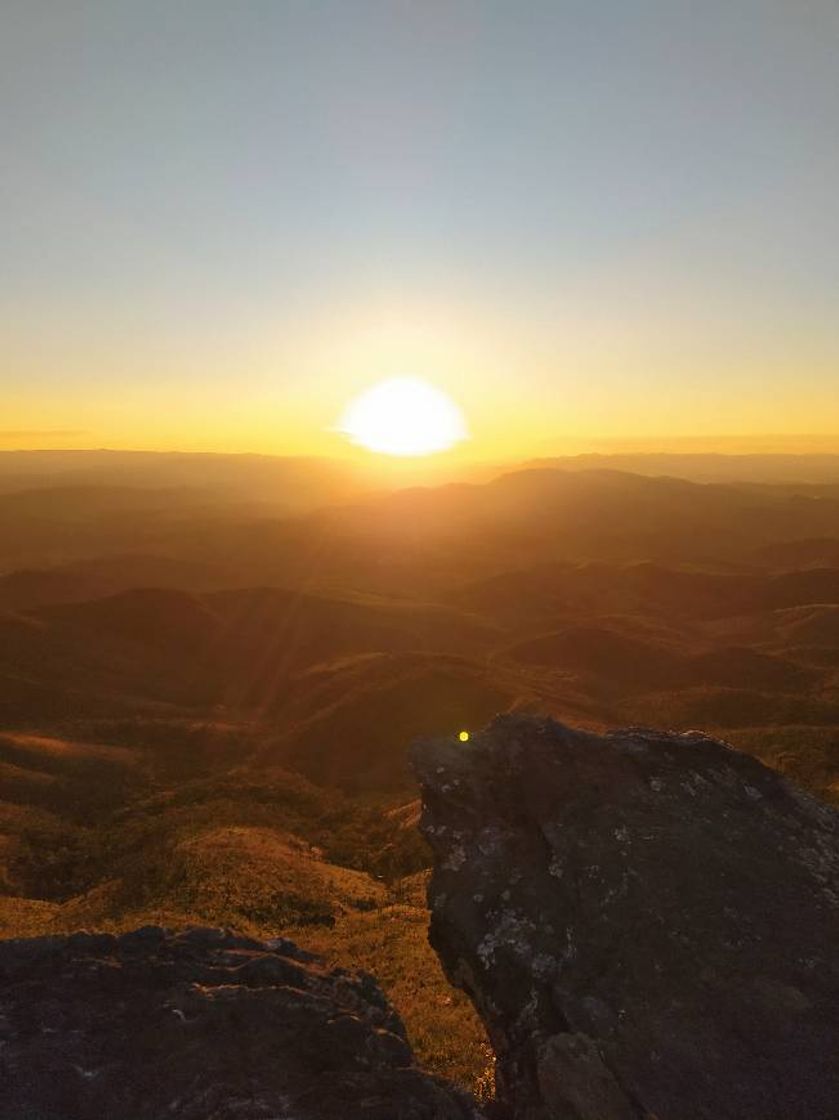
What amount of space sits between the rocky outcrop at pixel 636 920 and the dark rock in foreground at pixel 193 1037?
4.85 feet

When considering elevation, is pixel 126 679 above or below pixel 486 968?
below

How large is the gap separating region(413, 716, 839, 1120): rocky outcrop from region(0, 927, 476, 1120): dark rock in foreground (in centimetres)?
148

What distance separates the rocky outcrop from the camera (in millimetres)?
7855

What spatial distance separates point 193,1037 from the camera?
8.18 metres

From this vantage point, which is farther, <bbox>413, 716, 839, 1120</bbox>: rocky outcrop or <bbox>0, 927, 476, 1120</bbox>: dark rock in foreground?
<bbox>413, 716, 839, 1120</bbox>: rocky outcrop

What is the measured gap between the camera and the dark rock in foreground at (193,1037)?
24.0 ft

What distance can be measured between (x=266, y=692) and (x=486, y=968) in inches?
1731

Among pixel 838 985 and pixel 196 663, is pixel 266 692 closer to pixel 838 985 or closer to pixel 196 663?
pixel 196 663

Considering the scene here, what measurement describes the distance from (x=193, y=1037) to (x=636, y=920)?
554cm

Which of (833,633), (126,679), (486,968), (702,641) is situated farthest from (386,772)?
(833,633)

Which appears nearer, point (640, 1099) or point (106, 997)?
point (640, 1099)

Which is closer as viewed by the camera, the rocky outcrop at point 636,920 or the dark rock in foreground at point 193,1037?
the dark rock in foreground at point 193,1037

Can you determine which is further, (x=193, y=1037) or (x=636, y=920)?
(x=636, y=920)

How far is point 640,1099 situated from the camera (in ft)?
24.9
